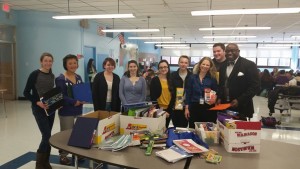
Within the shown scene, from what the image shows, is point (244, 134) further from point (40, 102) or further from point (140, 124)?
point (40, 102)

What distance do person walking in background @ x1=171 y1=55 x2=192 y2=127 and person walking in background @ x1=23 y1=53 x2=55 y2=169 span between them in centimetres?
153

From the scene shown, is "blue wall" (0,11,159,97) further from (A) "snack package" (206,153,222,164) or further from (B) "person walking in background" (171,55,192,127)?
(A) "snack package" (206,153,222,164)

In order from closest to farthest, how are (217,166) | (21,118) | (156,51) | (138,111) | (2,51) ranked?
1. (217,166)
2. (138,111)
3. (21,118)
4. (2,51)
5. (156,51)

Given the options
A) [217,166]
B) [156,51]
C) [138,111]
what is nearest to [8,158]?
[138,111]

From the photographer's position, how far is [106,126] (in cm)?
207

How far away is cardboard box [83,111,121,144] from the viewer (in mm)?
1984

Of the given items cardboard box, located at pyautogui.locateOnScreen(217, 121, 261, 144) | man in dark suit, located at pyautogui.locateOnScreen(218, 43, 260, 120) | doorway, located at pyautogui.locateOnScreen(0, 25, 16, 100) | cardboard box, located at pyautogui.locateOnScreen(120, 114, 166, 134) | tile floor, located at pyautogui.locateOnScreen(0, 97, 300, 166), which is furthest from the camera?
doorway, located at pyautogui.locateOnScreen(0, 25, 16, 100)

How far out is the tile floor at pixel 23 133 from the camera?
381 cm

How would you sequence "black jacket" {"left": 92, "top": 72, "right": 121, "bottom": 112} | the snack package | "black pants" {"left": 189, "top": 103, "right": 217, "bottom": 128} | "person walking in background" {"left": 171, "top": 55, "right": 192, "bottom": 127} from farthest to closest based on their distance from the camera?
"black jacket" {"left": 92, "top": 72, "right": 121, "bottom": 112} < "person walking in background" {"left": 171, "top": 55, "right": 192, "bottom": 127} < "black pants" {"left": 189, "top": 103, "right": 217, "bottom": 128} < the snack package

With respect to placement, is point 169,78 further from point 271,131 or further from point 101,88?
point 271,131

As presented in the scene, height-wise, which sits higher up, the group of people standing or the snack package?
the group of people standing

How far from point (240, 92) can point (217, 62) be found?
1.98 feet

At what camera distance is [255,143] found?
1877 millimetres

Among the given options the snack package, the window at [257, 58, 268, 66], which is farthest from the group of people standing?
the window at [257, 58, 268, 66]
